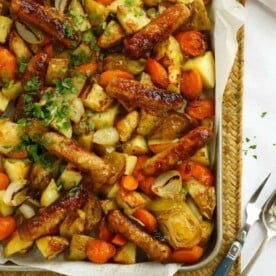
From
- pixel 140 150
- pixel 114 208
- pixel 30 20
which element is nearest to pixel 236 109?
pixel 140 150

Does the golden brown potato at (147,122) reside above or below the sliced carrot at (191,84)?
below

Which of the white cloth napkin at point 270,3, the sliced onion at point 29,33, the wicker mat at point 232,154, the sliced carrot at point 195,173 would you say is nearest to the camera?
the sliced carrot at point 195,173

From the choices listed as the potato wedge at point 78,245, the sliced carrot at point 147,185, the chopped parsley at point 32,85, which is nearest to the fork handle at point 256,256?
the sliced carrot at point 147,185

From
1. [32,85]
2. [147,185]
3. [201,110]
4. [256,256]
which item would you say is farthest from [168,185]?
[32,85]

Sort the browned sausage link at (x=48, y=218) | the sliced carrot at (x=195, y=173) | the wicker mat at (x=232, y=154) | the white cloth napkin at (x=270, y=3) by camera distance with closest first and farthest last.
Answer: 1. the browned sausage link at (x=48, y=218)
2. the sliced carrot at (x=195, y=173)
3. the wicker mat at (x=232, y=154)
4. the white cloth napkin at (x=270, y=3)

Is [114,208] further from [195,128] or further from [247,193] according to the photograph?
[247,193]

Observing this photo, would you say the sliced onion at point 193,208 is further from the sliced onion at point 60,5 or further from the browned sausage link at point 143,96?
the sliced onion at point 60,5

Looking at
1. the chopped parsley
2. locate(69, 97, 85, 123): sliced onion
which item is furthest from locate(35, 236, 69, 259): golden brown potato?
the chopped parsley
